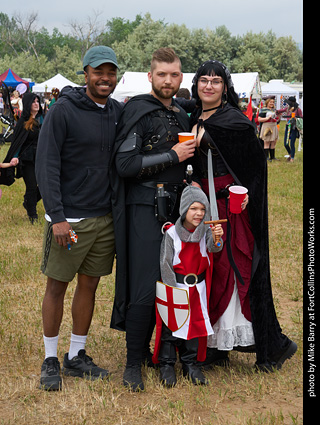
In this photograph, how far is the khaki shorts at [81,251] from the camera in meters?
3.71

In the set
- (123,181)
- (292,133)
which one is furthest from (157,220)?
(292,133)

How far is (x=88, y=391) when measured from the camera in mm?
3697

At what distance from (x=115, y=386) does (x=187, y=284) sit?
84cm

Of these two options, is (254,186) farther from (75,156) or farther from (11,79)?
(11,79)

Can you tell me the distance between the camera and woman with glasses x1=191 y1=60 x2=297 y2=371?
3799 mm

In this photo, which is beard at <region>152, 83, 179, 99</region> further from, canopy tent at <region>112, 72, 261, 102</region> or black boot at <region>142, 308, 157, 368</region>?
canopy tent at <region>112, 72, 261, 102</region>

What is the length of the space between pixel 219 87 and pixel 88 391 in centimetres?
217

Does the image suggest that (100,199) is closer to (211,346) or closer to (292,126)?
(211,346)

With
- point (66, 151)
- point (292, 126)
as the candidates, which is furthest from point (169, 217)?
point (292, 126)

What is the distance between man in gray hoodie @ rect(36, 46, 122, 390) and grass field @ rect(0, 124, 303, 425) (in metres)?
0.24

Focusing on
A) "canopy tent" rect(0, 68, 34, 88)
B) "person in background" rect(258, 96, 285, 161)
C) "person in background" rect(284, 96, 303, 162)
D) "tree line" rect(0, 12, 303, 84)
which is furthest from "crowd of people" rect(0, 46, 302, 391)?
"tree line" rect(0, 12, 303, 84)

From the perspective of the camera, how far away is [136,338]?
382 centimetres

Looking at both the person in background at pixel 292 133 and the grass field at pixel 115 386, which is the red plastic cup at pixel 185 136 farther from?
the person in background at pixel 292 133

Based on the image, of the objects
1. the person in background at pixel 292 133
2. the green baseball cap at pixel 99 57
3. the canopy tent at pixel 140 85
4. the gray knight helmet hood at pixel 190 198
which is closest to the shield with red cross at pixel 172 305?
the gray knight helmet hood at pixel 190 198
